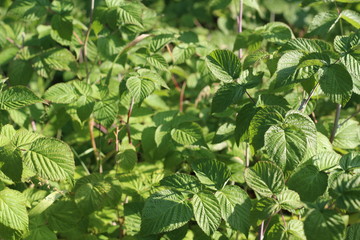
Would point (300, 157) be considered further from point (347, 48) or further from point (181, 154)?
point (181, 154)

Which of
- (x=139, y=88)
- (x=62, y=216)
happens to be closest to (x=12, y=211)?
(x=62, y=216)

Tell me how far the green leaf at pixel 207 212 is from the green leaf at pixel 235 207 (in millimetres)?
35

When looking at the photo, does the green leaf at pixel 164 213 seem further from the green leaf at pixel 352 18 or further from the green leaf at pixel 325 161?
the green leaf at pixel 352 18

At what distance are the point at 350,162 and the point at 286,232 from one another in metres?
0.28

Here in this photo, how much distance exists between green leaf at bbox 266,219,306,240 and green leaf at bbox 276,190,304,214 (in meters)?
0.09

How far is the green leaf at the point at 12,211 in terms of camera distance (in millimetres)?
1425

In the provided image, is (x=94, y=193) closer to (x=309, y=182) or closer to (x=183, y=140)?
(x=183, y=140)

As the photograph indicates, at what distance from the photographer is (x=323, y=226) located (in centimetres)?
116

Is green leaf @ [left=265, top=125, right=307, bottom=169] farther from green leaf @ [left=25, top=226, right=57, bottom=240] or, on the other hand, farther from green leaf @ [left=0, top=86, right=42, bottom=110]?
green leaf @ [left=25, top=226, right=57, bottom=240]

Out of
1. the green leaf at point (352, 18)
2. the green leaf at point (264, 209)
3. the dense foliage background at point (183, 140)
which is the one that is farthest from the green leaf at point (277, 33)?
the green leaf at point (264, 209)

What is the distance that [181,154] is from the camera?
2037 millimetres

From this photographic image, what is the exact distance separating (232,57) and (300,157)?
1.41ft

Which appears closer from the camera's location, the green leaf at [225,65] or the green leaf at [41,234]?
the green leaf at [225,65]

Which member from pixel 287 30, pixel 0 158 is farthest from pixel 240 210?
pixel 287 30
